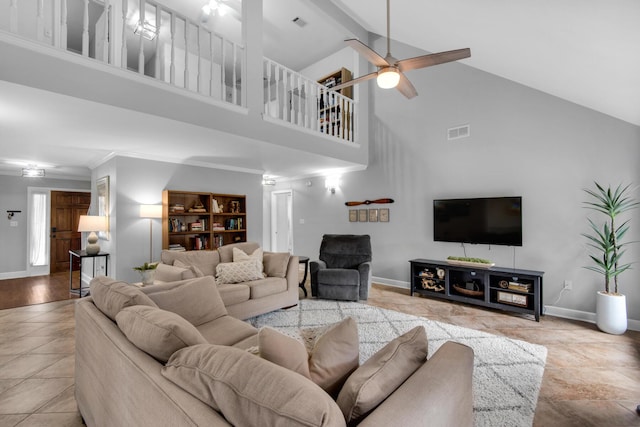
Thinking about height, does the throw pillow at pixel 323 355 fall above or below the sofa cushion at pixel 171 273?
above

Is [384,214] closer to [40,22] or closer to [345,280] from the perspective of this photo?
[345,280]

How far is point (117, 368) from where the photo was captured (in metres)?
1.19

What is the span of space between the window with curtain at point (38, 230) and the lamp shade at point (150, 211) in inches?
160

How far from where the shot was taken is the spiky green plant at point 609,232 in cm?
304

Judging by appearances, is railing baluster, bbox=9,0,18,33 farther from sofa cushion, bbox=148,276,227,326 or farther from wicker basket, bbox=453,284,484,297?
wicker basket, bbox=453,284,484,297

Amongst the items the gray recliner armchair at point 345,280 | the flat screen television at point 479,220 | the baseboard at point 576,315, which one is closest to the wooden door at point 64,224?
the gray recliner armchair at point 345,280

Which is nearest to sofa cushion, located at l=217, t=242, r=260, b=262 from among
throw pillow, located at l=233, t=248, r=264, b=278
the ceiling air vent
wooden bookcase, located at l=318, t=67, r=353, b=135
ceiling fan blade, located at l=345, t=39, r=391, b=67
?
throw pillow, located at l=233, t=248, r=264, b=278

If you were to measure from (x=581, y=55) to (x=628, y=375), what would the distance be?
263cm

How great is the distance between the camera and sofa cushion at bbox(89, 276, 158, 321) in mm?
1509

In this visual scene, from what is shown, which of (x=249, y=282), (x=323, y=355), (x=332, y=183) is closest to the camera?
(x=323, y=355)

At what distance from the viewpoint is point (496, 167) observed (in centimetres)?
402

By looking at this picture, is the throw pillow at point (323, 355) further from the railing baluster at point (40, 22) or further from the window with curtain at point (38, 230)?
the window with curtain at point (38, 230)

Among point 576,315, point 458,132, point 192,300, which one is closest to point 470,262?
point 576,315

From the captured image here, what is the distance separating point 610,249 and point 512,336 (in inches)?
55.4
